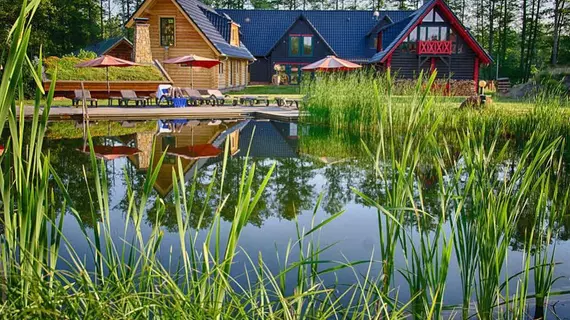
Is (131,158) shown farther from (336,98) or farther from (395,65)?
(395,65)

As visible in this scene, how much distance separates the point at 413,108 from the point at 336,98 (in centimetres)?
990

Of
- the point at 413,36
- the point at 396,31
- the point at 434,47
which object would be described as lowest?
the point at 434,47

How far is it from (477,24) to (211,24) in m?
25.3

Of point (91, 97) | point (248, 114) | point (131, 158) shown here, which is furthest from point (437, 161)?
point (91, 97)

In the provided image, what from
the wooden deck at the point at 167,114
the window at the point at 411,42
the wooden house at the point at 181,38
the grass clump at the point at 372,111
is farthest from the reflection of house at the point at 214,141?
the window at the point at 411,42

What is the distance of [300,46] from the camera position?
3169 cm

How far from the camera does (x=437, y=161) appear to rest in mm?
2355

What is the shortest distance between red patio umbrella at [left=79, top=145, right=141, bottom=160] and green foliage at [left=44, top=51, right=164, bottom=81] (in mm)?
9958

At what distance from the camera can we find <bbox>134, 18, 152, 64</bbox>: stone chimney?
2261 cm

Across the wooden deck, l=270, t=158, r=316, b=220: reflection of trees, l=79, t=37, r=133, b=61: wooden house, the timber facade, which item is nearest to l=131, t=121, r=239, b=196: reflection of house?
l=270, t=158, r=316, b=220: reflection of trees

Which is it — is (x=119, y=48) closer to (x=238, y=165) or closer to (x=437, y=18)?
(x=437, y=18)

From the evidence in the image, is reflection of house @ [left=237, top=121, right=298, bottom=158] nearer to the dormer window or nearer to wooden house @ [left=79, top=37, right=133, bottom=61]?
the dormer window

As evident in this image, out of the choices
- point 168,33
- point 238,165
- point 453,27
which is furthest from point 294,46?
point 238,165

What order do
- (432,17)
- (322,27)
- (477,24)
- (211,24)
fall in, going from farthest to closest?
(477,24) → (322,27) → (211,24) → (432,17)
